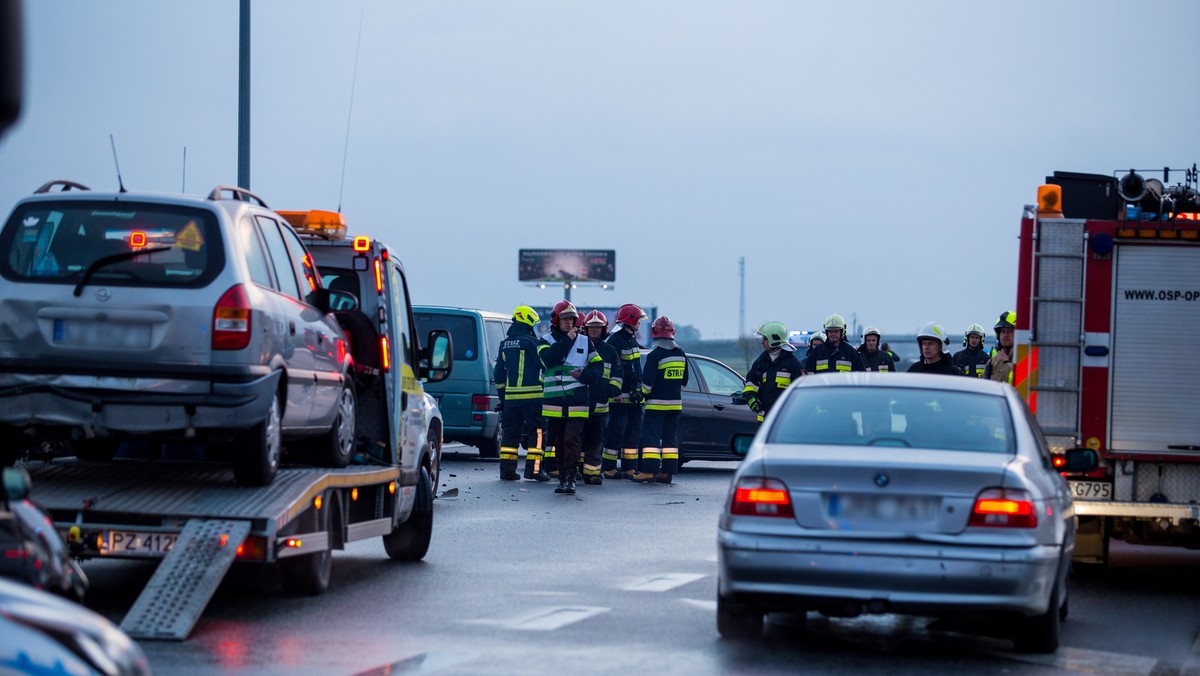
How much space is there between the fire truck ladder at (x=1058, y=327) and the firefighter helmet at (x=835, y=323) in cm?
800

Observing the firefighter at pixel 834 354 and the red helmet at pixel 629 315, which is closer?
the firefighter at pixel 834 354

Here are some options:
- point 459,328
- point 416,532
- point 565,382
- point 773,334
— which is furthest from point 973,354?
point 416,532

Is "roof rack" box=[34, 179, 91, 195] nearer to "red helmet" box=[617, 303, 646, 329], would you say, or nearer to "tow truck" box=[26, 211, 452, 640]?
"tow truck" box=[26, 211, 452, 640]

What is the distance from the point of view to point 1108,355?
11922mm

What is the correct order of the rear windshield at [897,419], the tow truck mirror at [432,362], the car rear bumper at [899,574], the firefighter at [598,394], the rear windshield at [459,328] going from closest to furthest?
the car rear bumper at [899,574], the rear windshield at [897,419], the tow truck mirror at [432,362], the firefighter at [598,394], the rear windshield at [459,328]

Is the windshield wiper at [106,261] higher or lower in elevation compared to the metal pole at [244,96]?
lower

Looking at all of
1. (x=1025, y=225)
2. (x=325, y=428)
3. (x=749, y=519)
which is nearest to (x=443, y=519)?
(x=325, y=428)

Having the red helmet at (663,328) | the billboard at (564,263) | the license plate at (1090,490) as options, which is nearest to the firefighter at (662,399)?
the red helmet at (663,328)

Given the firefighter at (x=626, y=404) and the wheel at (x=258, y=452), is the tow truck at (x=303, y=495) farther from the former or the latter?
the firefighter at (x=626, y=404)

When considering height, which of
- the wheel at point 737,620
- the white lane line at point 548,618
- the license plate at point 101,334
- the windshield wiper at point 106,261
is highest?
the windshield wiper at point 106,261

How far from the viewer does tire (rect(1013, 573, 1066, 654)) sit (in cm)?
850

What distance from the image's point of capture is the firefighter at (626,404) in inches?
858

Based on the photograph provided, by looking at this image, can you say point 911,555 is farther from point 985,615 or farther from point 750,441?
point 750,441

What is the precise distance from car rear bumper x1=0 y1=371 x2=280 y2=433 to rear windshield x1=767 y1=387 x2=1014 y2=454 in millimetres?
2943
